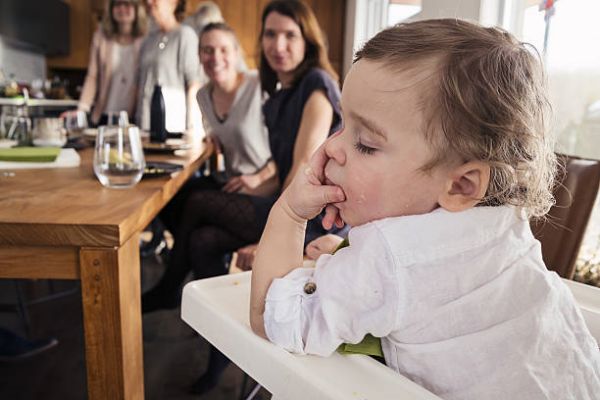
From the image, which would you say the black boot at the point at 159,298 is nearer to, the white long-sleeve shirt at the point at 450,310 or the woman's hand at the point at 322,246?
the woman's hand at the point at 322,246

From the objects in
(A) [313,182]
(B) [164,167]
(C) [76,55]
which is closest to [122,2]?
(B) [164,167]

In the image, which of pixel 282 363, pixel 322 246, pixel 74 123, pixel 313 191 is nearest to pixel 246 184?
pixel 74 123

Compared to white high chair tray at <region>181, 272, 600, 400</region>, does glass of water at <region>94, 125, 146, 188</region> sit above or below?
above

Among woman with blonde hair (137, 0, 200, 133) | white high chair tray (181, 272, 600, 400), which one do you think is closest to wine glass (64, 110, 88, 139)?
woman with blonde hair (137, 0, 200, 133)

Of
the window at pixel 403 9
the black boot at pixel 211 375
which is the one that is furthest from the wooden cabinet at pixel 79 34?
the black boot at pixel 211 375

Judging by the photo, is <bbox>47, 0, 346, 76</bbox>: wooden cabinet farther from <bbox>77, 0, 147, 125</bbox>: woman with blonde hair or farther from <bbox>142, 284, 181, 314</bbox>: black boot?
<bbox>142, 284, 181, 314</bbox>: black boot

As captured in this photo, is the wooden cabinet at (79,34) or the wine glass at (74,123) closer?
the wine glass at (74,123)

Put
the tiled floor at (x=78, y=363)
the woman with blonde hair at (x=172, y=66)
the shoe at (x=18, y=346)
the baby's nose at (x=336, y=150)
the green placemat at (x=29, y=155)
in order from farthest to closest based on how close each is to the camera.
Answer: the woman with blonde hair at (x=172, y=66), the shoe at (x=18, y=346), the tiled floor at (x=78, y=363), the green placemat at (x=29, y=155), the baby's nose at (x=336, y=150)

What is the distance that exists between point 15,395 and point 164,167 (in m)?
0.91

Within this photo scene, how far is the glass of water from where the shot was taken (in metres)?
1.16

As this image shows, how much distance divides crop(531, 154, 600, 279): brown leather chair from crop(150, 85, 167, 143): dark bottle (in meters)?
1.53

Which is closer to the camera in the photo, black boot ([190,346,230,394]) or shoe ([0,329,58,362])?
black boot ([190,346,230,394])

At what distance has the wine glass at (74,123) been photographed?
2.33 metres

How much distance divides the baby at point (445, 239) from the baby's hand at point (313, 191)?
0.04 meters
